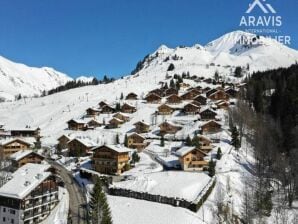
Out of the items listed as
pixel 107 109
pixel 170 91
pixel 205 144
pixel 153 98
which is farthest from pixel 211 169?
pixel 170 91

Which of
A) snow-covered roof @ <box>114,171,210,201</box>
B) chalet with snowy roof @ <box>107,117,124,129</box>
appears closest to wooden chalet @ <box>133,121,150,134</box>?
chalet with snowy roof @ <box>107,117,124,129</box>

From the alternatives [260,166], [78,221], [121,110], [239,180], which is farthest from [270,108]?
[78,221]

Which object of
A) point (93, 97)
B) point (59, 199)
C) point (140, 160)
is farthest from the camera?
point (93, 97)

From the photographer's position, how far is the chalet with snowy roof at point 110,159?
5797 cm

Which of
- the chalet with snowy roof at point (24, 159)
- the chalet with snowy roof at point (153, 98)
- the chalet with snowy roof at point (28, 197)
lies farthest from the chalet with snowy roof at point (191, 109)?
the chalet with snowy roof at point (28, 197)

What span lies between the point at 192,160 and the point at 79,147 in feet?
78.0

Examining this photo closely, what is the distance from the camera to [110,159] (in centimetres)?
5859

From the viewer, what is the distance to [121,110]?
10569cm

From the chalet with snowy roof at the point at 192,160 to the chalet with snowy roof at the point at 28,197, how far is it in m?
21.5

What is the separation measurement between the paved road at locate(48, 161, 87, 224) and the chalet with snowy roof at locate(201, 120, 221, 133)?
32297 millimetres

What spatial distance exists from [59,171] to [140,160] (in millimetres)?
14273

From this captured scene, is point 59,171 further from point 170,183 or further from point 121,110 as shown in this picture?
point 121,110

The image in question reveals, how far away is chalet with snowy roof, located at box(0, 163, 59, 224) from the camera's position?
4138 centimetres

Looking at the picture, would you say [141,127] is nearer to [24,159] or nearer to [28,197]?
[24,159]
